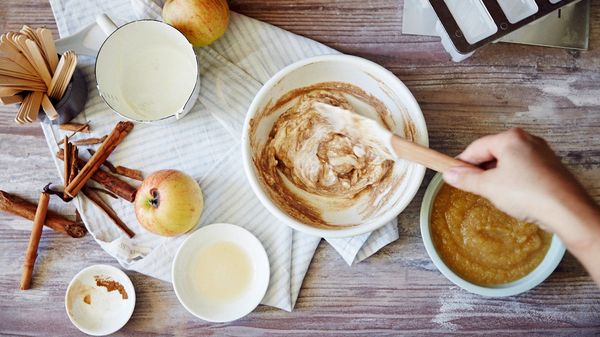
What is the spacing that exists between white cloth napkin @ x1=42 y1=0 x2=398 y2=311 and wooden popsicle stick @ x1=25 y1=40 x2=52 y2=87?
0.41 feet

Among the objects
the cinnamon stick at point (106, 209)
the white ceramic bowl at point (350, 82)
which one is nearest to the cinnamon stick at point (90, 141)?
the cinnamon stick at point (106, 209)

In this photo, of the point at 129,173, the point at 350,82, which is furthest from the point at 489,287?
the point at 129,173

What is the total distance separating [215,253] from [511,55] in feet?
2.64

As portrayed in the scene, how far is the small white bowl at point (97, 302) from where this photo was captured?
1.29 metres

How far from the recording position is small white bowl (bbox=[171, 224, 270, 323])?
1.26m

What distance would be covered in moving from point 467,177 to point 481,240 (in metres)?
0.32

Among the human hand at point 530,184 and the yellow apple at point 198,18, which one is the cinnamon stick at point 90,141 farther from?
the human hand at point 530,184

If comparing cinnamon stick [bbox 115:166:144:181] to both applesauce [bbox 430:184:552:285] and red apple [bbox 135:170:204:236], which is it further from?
applesauce [bbox 430:184:552:285]

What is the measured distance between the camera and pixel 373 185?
127 cm

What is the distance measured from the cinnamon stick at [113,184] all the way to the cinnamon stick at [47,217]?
0.11 metres

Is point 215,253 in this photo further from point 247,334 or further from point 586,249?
point 586,249

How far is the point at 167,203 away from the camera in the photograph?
3.92 feet

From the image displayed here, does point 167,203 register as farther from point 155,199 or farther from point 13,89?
point 13,89

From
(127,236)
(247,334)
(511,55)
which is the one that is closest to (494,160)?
(511,55)
